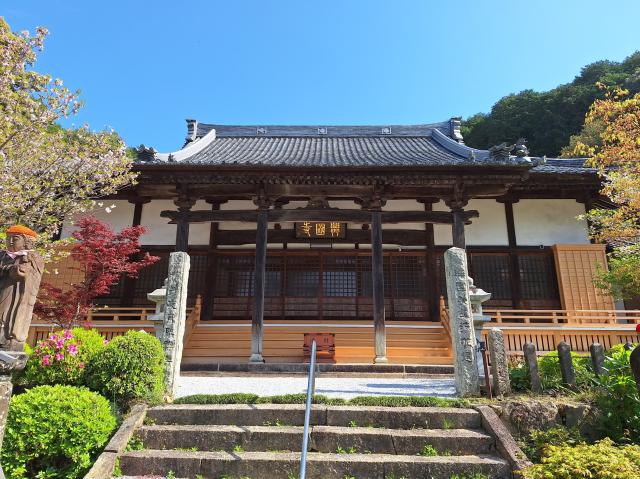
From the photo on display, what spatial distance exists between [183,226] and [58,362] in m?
5.35

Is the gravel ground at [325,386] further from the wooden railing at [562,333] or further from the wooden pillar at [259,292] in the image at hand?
the wooden railing at [562,333]

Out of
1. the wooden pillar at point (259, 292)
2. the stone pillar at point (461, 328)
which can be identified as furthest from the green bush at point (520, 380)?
the wooden pillar at point (259, 292)

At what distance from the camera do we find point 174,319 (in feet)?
23.0

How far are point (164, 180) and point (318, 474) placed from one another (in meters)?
8.48

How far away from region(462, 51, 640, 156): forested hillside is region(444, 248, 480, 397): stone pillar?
37469 millimetres

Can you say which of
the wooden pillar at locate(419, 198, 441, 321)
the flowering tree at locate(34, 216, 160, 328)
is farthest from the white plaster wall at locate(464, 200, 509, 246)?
the flowering tree at locate(34, 216, 160, 328)

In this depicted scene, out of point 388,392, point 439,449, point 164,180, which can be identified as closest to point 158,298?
point 164,180

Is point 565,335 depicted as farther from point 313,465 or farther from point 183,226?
point 183,226

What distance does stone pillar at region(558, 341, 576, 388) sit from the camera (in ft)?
20.4

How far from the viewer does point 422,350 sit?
10852 millimetres

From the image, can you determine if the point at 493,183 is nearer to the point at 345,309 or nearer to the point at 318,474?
the point at 345,309

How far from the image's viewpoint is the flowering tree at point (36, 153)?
748 cm

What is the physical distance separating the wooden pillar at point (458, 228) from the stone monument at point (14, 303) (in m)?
9.23

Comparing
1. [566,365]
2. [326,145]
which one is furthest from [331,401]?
[326,145]
